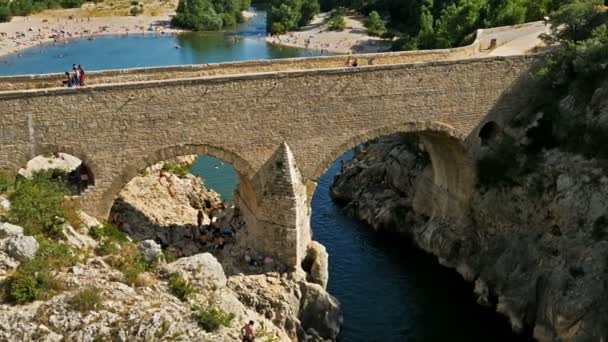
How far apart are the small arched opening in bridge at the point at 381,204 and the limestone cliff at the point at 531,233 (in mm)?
156

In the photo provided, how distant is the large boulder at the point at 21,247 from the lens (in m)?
18.1

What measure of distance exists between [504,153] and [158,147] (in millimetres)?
13923

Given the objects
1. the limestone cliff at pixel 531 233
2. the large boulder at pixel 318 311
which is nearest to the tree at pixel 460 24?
the limestone cliff at pixel 531 233

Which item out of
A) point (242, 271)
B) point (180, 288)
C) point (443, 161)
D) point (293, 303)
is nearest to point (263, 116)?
point (242, 271)

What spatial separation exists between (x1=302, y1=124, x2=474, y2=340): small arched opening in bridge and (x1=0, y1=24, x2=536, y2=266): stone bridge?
2.64ft

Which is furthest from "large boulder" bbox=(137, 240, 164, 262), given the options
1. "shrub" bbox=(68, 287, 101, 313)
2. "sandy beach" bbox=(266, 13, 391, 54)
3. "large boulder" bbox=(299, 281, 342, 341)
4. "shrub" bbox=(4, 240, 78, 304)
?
"sandy beach" bbox=(266, 13, 391, 54)

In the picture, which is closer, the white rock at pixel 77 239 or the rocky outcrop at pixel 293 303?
the white rock at pixel 77 239

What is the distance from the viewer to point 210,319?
1811cm

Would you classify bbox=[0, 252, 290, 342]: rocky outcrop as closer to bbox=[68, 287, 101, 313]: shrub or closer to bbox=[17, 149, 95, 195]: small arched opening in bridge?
bbox=[68, 287, 101, 313]: shrub

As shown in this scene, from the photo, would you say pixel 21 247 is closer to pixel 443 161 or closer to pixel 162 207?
pixel 162 207

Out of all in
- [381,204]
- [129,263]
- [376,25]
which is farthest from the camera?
[376,25]

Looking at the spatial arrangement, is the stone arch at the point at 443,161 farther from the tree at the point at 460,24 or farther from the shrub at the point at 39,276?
the tree at the point at 460,24

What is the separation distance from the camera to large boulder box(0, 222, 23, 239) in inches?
727

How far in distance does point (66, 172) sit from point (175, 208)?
5.40m
